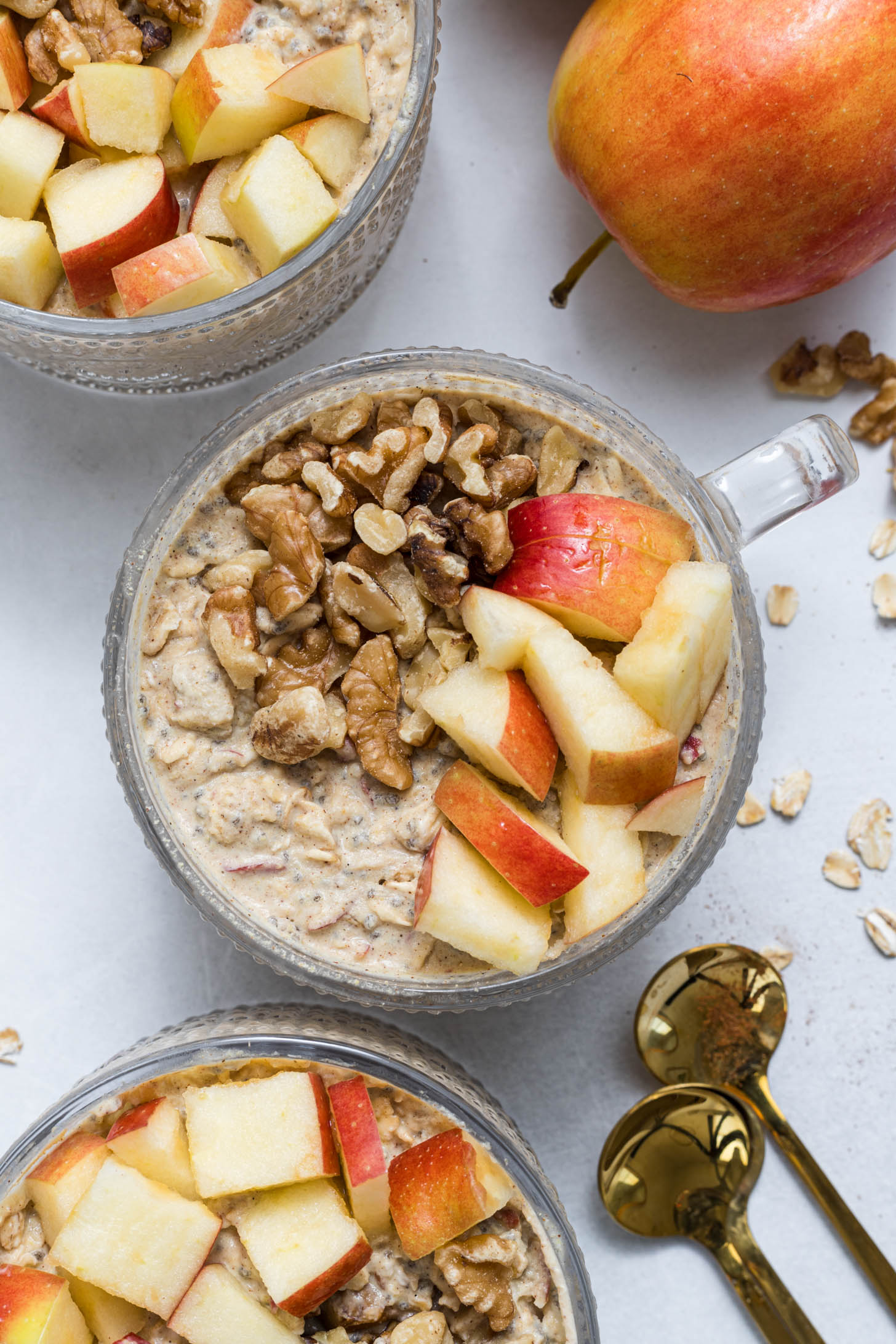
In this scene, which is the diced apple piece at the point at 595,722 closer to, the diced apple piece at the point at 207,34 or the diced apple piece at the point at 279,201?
the diced apple piece at the point at 279,201

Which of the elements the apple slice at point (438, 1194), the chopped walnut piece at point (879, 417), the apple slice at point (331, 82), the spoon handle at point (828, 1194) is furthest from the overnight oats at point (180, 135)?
the spoon handle at point (828, 1194)

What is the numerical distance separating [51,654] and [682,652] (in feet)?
2.80

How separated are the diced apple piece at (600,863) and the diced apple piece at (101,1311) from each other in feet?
2.11

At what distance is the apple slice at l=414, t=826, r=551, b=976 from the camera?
1.16 metres

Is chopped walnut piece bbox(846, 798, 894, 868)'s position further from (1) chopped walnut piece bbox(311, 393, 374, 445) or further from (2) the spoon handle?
(1) chopped walnut piece bbox(311, 393, 374, 445)

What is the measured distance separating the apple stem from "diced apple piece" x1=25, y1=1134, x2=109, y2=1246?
46.5 inches

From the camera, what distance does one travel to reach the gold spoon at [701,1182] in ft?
4.83

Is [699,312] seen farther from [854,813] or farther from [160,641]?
[160,641]

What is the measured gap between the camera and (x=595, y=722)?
1125mm

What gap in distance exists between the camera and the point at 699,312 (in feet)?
5.10

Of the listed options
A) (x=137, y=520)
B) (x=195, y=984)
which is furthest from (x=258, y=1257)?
(x=137, y=520)

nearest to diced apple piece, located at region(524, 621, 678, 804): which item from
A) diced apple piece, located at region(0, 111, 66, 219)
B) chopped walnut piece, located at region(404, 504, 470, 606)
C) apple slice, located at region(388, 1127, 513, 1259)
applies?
chopped walnut piece, located at region(404, 504, 470, 606)

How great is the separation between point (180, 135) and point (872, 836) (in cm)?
122

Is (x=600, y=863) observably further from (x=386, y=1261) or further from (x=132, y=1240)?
(x=132, y=1240)
